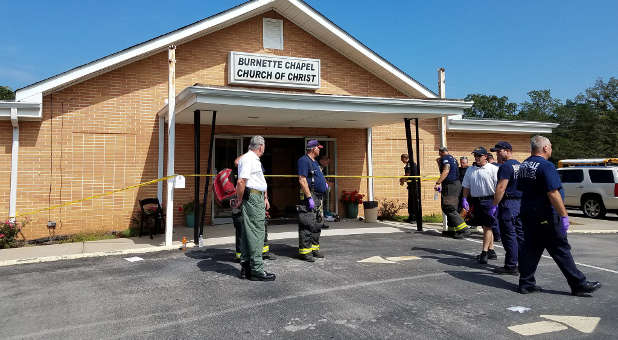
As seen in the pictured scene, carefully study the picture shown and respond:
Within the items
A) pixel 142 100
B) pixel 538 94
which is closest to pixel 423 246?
pixel 142 100

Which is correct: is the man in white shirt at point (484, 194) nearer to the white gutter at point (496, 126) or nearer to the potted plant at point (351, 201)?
the potted plant at point (351, 201)

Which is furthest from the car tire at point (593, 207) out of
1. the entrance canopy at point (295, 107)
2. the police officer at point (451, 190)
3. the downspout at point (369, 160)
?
the police officer at point (451, 190)

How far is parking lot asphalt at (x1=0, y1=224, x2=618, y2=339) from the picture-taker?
12.4 ft

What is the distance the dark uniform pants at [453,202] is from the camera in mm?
8805

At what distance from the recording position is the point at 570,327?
3834 millimetres

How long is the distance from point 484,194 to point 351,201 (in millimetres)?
5712

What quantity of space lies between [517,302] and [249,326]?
2.94 meters

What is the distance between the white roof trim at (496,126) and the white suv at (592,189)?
2.67m

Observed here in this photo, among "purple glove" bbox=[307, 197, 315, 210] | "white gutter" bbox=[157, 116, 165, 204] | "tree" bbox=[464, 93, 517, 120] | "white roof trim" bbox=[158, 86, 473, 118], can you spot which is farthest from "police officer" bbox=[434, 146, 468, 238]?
"tree" bbox=[464, 93, 517, 120]

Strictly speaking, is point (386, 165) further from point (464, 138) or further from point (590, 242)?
point (590, 242)

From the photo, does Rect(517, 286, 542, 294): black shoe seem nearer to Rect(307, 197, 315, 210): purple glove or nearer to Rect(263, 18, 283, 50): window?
Rect(307, 197, 315, 210): purple glove

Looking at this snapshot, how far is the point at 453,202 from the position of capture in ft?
29.0

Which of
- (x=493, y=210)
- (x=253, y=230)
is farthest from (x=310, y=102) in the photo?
(x=493, y=210)

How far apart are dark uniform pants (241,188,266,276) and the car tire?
13868 millimetres
